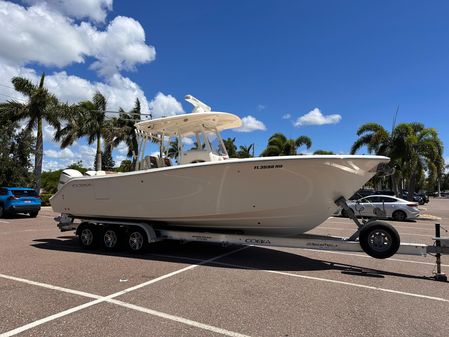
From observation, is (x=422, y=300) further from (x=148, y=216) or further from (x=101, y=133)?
(x=101, y=133)

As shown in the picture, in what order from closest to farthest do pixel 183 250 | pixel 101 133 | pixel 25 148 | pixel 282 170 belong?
pixel 282 170 → pixel 183 250 → pixel 25 148 → pixel 101 133

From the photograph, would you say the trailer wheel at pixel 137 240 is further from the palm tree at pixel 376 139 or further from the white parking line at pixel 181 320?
the palm tree at pixel 376 139

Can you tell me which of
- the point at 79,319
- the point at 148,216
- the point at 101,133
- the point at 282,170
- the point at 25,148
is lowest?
the point at 79,319

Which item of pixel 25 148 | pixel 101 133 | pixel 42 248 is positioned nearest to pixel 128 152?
pixel 101 133

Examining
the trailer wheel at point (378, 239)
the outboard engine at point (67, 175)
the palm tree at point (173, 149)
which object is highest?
the palm tree at point (173, 149)

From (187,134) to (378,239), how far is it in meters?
5.18

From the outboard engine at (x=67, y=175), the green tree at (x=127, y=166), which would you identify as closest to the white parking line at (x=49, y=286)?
the outboard engine at (x=67, y=175)

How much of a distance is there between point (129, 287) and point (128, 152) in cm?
2931

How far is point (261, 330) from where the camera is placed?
3.96m

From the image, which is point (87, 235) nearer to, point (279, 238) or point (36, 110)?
point (279, 238)

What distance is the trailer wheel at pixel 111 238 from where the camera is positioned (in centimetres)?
864

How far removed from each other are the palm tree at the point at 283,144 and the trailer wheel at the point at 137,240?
88.5ft

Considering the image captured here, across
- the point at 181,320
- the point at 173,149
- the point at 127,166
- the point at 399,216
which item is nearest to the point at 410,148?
the point at 399,216

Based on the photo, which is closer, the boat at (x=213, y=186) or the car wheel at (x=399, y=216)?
the boat at (x=213, y=186)
